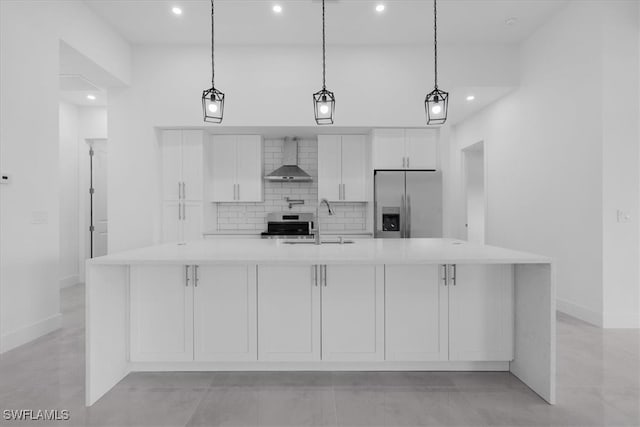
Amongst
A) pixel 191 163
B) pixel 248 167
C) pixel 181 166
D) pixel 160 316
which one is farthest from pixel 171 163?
pixel 160 316

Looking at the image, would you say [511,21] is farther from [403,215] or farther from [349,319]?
[349,319]

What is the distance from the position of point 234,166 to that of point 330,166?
1.37 metres

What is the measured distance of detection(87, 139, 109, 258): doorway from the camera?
20.0ft

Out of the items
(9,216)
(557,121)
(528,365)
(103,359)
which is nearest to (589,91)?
(557,121)

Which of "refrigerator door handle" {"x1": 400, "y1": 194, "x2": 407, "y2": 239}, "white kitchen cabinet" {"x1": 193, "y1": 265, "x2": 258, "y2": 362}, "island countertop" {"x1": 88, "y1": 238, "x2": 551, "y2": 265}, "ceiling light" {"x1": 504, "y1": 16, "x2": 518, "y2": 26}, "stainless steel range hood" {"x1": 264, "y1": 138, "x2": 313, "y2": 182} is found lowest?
"white kitchen cabinet" {"x1": 193, "y1": 265, "x2": 258, "y2": 362}

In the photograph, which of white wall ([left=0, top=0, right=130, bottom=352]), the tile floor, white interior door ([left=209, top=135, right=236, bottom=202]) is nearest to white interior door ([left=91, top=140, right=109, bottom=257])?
white interior door ([left=209, top=135, right=236, bottom=202])

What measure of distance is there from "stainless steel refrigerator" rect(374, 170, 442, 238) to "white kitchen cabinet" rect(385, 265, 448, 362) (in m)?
2.66

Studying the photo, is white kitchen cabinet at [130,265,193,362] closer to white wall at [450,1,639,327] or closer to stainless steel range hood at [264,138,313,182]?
stainless steel range hood at [264,138,313,182]

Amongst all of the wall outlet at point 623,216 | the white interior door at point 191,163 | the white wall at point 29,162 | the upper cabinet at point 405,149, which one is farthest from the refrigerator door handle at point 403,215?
the white wall at point 29,162

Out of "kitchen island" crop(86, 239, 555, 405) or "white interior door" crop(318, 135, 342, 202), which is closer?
"kitchen island" crop(86, 239, 555, 405)

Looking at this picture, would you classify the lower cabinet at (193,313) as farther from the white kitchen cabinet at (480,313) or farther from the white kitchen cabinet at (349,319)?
the white kitchen cabinet at (480,313)

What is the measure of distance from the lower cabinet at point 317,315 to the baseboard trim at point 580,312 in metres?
2.49

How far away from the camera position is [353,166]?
5.42m

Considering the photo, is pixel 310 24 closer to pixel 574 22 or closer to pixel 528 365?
pixel 574 22
